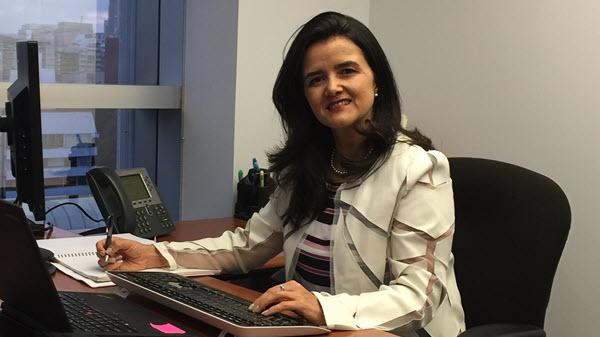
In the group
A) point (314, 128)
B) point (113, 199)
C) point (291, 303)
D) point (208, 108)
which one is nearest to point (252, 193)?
point (208, 108)

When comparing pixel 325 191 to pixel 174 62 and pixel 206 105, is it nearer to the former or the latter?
pixel 206 105

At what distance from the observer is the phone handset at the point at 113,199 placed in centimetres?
223

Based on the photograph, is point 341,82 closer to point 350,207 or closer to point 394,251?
point 350,207

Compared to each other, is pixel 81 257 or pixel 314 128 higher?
pixel 314 128

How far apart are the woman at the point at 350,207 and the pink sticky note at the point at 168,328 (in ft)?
0.76

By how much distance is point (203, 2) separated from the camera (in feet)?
9.50

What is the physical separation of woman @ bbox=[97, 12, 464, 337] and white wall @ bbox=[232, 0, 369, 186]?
2.82 ft

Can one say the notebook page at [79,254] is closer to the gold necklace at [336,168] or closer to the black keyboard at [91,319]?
the black keyboard at [91,319]

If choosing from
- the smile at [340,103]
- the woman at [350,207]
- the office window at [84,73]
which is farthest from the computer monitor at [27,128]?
the office window at [84,73]

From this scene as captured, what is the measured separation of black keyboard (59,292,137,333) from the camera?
4.15 ft

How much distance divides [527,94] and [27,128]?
1.55 metres

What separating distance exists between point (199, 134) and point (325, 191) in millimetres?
Result: 1277

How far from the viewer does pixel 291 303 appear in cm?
134

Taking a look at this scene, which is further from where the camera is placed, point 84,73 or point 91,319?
point 84,73
